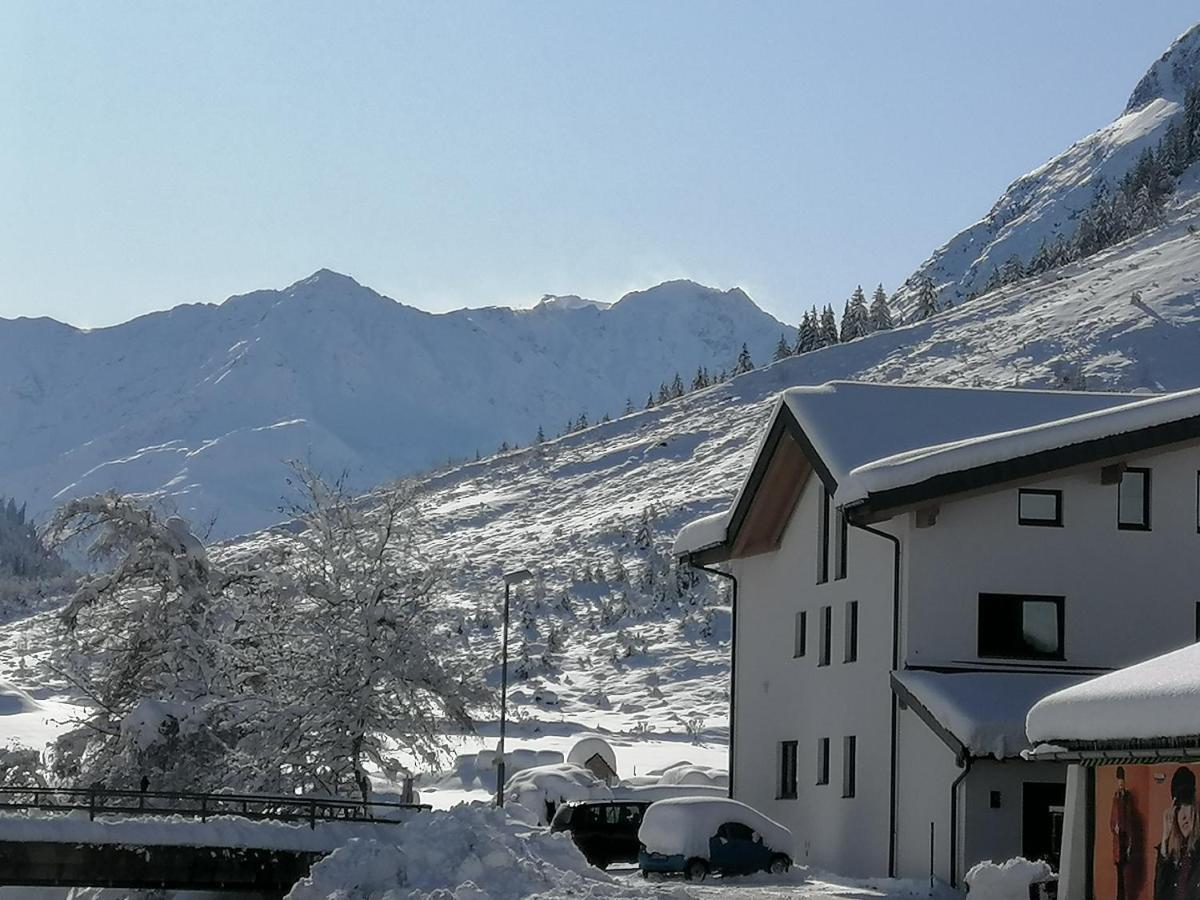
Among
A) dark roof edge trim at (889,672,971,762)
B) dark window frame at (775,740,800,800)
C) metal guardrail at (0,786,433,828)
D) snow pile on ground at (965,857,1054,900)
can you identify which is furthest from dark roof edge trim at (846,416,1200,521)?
metal guardrail at (0,786,433,828)

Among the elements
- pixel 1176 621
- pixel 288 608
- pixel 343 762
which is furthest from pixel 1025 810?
pixel 288 608

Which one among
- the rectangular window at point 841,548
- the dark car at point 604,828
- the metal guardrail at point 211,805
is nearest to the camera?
the metal guardrail at point 211,805

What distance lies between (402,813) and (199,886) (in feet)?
20.6

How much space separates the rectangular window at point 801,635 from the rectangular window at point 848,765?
3.58 m

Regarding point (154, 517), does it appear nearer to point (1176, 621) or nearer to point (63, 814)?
point (63, 814)

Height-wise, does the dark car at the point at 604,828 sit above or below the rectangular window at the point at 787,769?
below

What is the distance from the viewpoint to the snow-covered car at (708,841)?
37406mm

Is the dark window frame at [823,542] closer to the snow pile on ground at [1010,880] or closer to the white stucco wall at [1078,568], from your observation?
the white stucco wall at [1078,568]

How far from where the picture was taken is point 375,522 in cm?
4512

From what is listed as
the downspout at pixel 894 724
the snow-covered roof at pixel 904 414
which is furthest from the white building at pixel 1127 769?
A: the snow-covered roof at pixel 904 414

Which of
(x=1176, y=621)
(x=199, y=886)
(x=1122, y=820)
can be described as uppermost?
(x=1176, y=621)

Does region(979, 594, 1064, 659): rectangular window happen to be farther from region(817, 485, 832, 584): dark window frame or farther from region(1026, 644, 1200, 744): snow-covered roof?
region(1026, 644, 1200, 744): snow-covered roof

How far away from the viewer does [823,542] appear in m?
41.4

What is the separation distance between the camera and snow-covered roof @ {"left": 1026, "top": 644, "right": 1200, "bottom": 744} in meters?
21.2
